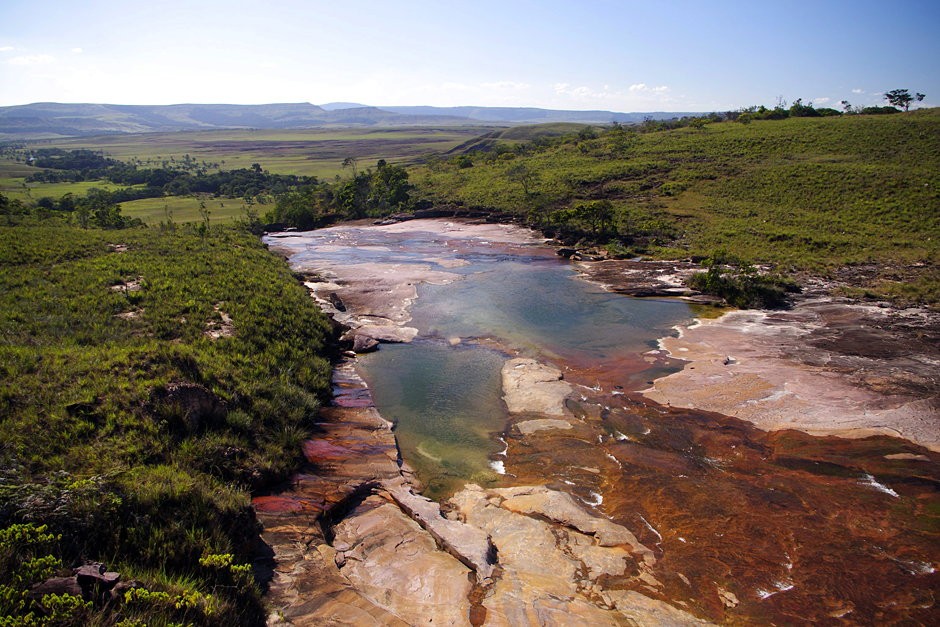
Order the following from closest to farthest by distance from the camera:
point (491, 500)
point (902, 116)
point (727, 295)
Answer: point (491, 500), point (727, 295), point (902, 116)

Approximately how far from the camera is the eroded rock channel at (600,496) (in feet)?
36.2

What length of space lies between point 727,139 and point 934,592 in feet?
277

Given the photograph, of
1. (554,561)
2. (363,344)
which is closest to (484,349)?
(363,344)

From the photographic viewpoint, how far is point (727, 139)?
81250mm

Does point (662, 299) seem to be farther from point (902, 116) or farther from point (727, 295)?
point (902, 116)

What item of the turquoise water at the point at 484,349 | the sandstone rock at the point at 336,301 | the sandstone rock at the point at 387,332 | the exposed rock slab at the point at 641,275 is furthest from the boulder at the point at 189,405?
the exposed rock slab at the point at 641,275

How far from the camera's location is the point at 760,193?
62562 millimetres

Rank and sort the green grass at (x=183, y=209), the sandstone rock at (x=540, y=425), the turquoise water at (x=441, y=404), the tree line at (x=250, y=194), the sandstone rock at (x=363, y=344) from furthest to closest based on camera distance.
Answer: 1. the green grass at (x=183, y=209)
2. the tree line at (x=250, y=194)
3. the sandstone rock at (x=363, y=344)
4. the sandstone rock at (x=540, y=425)
5. the turquoise water at (x=441, y=404)

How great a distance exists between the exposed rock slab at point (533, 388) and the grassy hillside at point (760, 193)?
1015 inches

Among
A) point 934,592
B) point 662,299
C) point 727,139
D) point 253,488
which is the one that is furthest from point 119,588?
point 727,139

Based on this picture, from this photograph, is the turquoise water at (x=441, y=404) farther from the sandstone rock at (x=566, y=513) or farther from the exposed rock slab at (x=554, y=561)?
the exposed rock slab at (x=554, y=561)

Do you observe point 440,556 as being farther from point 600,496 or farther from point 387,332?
point 387,332

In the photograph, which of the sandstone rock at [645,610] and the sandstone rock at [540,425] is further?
the sandstone rock at [540,425]

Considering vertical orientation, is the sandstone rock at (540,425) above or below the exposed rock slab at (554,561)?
below
